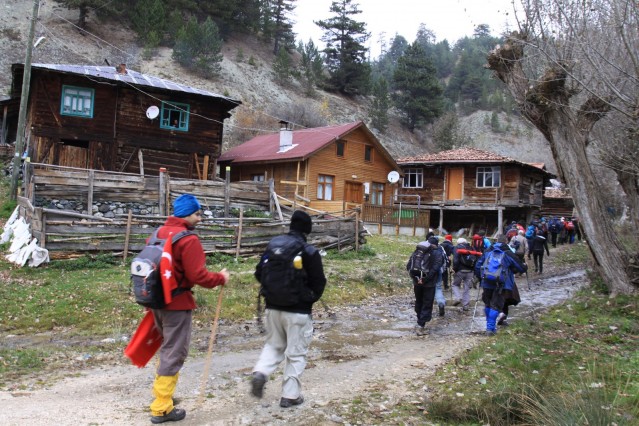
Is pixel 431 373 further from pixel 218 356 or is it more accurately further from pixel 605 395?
pixel 218 356

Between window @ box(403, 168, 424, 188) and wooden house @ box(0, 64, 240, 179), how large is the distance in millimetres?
14883

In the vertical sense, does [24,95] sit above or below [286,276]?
above

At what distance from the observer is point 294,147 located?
32.3 meters

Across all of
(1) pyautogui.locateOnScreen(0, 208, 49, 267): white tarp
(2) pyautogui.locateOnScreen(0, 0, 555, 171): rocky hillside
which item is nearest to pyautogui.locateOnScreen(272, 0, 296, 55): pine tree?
(2) pyautogui.locateOnScreen(0, 0, 555, 171): rocky hillside

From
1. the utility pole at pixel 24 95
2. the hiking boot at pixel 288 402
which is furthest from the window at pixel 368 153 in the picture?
the hiking boot at pixel 288 402

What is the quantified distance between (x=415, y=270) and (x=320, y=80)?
58.0m

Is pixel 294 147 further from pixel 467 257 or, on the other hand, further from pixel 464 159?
pixel 467 257

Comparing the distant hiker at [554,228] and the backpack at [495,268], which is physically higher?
the distant hiker at [554,228]

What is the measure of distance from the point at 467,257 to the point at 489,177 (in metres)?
23.8

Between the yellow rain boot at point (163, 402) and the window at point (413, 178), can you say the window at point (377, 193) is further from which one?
the yellow rain boot at point (163, 402)

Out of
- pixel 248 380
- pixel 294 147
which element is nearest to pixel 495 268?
pixel 248 380

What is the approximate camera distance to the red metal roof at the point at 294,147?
30734 millimetres

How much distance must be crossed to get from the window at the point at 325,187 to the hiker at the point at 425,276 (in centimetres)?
2210

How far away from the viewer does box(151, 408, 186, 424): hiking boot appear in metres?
4.71
